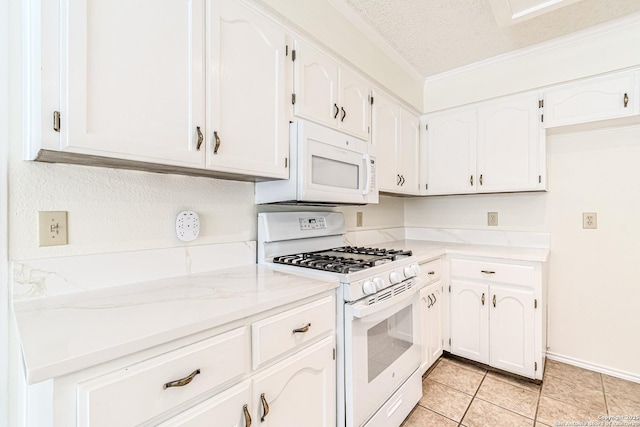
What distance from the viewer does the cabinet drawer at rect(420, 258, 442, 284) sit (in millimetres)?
2094

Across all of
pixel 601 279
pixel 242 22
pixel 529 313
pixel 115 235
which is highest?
pixel 242 22

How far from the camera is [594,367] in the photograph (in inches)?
89.8

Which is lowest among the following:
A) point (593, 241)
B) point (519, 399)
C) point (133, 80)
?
point (519, 399)

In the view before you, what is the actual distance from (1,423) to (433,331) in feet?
7.44

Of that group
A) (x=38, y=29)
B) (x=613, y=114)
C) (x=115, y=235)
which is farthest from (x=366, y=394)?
(x=613, y=114)

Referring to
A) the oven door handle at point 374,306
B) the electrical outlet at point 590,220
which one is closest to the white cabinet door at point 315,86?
the oven door handle at point 374,306

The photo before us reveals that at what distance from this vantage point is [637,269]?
7.06ft

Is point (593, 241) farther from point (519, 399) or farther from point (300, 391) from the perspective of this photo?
point (300, 391)

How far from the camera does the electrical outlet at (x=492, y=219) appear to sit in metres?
2.71

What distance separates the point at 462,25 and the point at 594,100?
1.06 m

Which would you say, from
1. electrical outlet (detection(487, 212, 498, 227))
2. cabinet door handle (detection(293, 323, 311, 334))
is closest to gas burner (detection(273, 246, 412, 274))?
cabinet door handle (detection(293, 323, 311, 334))

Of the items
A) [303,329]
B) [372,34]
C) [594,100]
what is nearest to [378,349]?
[303,329]

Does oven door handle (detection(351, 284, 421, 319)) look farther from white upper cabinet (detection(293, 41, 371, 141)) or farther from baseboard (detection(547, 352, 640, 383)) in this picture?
baseboard (detection(547, 352, 640, 383))

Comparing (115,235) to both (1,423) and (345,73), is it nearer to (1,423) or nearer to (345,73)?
(1,423)
